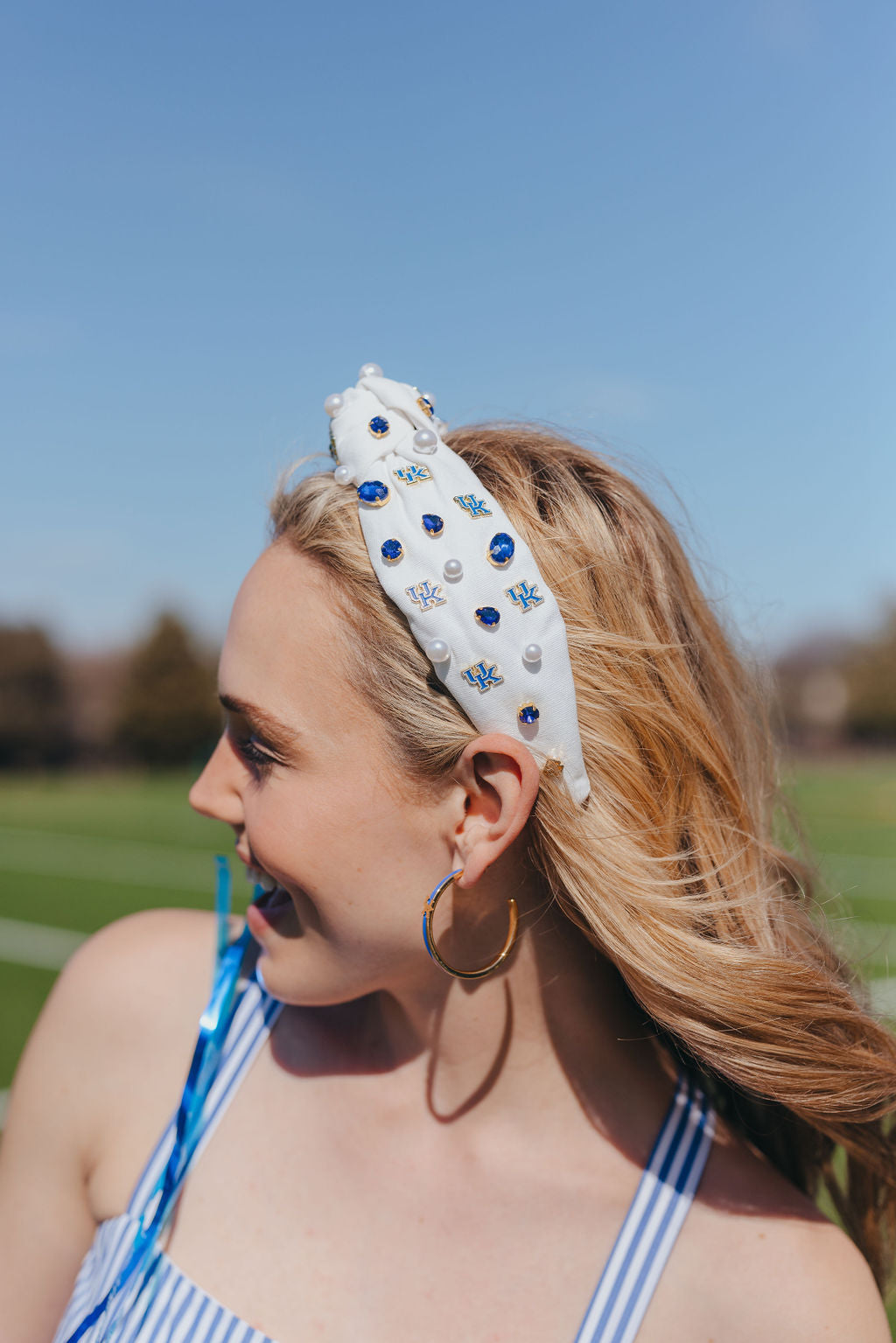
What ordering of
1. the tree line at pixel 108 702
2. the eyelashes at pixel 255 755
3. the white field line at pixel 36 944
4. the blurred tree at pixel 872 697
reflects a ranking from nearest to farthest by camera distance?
the eyelashes at pixel 255 755
the white field line at pixel 36 944
the tree line at pixel 108 702
the blurred tree at pixel 872 697

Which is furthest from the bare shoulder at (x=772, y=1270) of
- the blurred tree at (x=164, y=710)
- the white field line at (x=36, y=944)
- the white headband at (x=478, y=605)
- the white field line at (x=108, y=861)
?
the blurred tree at (x=164, y=710)

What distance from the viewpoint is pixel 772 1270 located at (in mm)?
1686

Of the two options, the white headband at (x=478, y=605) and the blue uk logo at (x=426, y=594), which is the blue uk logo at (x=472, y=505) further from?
the blue uk logo at (x=426, y=594)

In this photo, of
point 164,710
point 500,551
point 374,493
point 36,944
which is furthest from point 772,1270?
point 164,710

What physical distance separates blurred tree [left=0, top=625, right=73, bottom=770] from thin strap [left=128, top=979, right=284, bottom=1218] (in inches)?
1317

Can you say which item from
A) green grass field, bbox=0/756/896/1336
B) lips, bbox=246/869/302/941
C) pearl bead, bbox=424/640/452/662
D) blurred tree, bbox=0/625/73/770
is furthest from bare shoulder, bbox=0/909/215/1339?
blurred tree, bbox=0/625/73/770

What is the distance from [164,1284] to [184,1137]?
23cm

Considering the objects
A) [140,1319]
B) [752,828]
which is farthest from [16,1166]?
[752,828]

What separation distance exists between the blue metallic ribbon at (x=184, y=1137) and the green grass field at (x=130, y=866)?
1212 millimetres

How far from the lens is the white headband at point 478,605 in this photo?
1669 millimetres

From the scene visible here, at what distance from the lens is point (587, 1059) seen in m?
1.95

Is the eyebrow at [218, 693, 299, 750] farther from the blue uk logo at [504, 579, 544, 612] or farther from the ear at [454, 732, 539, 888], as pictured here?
the blue uk logo at [504, 579, 544, 612]

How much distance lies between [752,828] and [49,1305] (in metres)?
1.55

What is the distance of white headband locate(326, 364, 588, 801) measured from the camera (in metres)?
1.67
